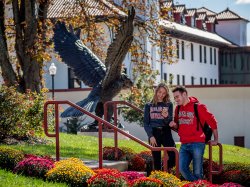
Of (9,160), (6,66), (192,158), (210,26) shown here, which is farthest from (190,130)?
(210,26)

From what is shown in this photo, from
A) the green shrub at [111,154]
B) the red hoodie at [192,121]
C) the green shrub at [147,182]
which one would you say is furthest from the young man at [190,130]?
the green shrub at [111,154]

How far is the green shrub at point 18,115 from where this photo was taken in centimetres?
1773

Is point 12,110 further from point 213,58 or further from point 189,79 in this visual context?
point 213,58

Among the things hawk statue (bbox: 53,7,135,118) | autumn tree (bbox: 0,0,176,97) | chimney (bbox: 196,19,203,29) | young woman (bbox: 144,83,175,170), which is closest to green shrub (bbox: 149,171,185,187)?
young woman (bbox: 144,83,175,170)

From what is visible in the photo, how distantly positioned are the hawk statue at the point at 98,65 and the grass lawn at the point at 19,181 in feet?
19.1

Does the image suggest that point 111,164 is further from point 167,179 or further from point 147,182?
point 147,182

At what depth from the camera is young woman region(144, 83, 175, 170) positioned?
43.9ft

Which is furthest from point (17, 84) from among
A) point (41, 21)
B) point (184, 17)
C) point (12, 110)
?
point (184, 17)

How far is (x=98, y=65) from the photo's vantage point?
1998cm

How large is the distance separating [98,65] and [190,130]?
743 centimetres

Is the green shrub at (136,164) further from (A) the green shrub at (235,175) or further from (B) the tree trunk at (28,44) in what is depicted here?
(B) the tree trunk at (28,44)

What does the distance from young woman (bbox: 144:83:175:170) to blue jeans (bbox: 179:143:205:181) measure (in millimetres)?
623

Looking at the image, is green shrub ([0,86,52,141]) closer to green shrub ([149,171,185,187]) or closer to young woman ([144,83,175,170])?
young woman ([144,83,175,170])

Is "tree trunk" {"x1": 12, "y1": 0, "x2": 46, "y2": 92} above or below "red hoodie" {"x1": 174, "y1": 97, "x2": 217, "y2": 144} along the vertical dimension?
above
